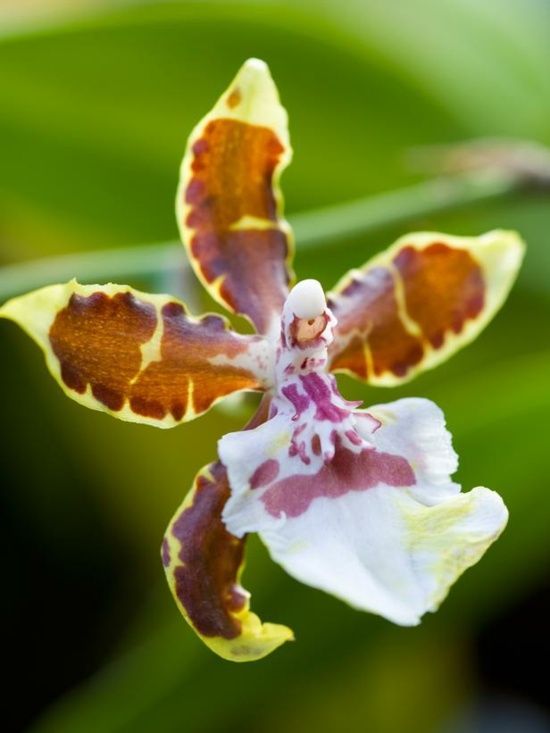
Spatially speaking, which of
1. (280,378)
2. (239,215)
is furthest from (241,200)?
(280,378)

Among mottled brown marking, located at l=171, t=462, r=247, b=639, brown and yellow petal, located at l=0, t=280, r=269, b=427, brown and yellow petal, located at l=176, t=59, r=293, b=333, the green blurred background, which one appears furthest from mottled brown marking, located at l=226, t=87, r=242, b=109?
the green blurred background

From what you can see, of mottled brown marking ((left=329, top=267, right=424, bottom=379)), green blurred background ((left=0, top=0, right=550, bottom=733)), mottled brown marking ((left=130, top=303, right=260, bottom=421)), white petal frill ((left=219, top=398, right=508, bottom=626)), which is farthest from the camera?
green blurred background ((left=0, top=0, right=550, bottom=733))

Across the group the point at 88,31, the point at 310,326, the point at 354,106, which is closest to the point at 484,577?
the point at 310,326

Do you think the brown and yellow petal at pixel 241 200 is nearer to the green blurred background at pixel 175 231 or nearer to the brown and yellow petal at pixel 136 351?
the brown and yellow petal at pixel 136 351

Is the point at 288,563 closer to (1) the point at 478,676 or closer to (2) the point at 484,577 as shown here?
(2) the point at 484,577

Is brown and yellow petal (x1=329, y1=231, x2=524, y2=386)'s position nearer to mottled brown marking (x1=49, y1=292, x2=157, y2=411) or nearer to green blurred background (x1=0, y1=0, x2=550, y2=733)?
mottled brown marking (x1=49, y1=292, x2=157, y2=411)

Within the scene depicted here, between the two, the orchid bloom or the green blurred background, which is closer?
Result: the orchid bloom

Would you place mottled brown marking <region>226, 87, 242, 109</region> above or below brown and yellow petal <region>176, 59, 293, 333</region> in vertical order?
above
